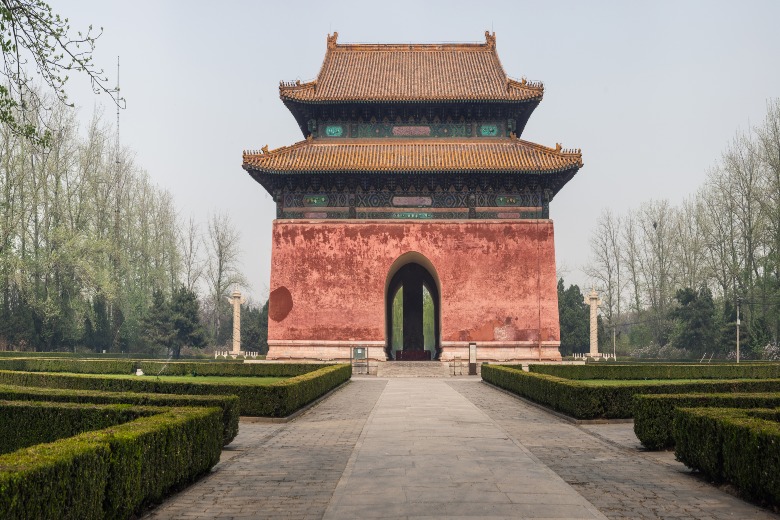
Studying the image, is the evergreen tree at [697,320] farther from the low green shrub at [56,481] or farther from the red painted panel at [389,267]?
the low green shrub at [56,481]

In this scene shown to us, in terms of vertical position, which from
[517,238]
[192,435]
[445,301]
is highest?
[517,238]

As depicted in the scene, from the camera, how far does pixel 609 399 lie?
43.2 ft

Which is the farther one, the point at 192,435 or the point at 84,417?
the point at 84,417

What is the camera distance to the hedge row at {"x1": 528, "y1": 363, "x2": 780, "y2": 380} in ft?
77.9

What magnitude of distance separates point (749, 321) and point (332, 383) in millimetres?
30553

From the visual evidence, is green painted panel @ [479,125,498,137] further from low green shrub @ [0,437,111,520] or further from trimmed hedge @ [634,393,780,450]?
low green shrub @ [0,437,111,520]

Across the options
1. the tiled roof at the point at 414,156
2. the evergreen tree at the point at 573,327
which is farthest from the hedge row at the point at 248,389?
the evergreen tree at the point at 573,327

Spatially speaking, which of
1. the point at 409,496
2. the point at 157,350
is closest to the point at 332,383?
the point at 409,496

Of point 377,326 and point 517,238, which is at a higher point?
point 517,238

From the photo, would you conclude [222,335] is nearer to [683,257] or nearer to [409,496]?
[683,257]

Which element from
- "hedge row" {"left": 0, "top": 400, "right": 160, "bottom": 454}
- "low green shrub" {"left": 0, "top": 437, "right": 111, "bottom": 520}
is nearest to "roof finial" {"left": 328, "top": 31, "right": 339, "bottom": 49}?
"hedge row" {"left": 0, "top": 400, "right": 160, "bottom": 454}

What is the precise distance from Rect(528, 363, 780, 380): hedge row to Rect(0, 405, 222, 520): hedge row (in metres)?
17.1

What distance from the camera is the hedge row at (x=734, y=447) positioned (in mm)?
6375

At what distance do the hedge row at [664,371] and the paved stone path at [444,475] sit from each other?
1131 cm
